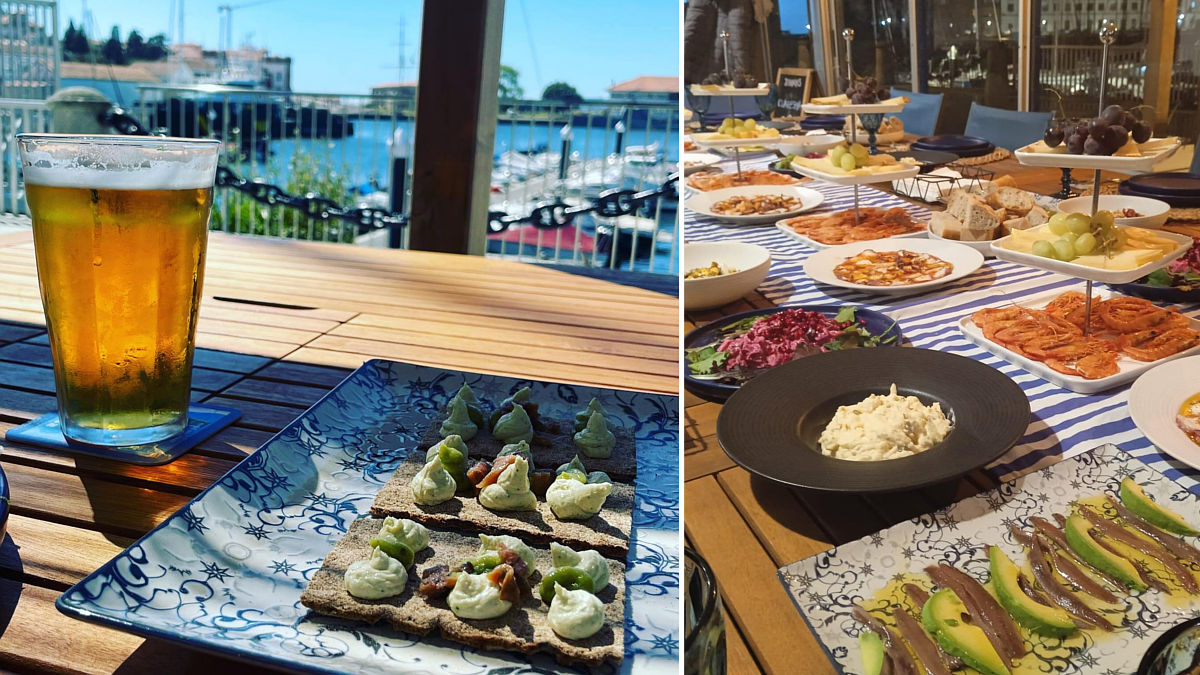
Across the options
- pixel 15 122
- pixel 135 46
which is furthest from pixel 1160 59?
pixel 135 46

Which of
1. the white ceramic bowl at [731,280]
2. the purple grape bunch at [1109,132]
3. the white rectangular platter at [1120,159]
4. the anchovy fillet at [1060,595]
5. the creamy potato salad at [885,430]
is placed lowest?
the anchovy fillet at [1060,595]

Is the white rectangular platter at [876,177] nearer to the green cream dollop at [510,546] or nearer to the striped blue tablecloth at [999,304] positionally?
the striped blue tablecloth at [999,304]

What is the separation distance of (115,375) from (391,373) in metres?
0.22

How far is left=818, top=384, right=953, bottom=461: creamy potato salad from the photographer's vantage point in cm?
37

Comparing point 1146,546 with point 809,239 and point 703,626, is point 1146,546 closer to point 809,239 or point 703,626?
point 703,626

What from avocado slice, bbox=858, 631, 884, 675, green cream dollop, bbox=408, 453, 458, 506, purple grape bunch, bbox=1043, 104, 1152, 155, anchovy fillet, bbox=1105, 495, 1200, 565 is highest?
purple grape bunch, bbox=1043, 104, 1152, 155

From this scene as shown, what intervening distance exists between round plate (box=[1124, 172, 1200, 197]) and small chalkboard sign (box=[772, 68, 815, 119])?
324 mm

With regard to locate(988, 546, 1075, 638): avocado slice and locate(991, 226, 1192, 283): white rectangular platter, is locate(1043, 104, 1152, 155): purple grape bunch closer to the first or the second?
locate(991, 226, 1192, 283): white rectangular platter

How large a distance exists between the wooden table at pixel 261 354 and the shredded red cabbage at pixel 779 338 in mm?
288

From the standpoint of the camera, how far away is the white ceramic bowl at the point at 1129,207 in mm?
413

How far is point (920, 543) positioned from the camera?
323 mm

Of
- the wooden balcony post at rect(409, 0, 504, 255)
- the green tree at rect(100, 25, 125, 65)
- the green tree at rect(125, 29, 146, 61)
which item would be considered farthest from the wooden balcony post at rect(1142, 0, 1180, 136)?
the green tree at rect(125, 29, 146, 61)

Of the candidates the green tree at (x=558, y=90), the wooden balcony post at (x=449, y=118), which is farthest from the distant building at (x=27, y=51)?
the wooden balcony post at (x=449, y=118)

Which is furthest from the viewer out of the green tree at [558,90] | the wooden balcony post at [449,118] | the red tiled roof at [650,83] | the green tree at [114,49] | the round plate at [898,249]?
the green tree at [558,90]
